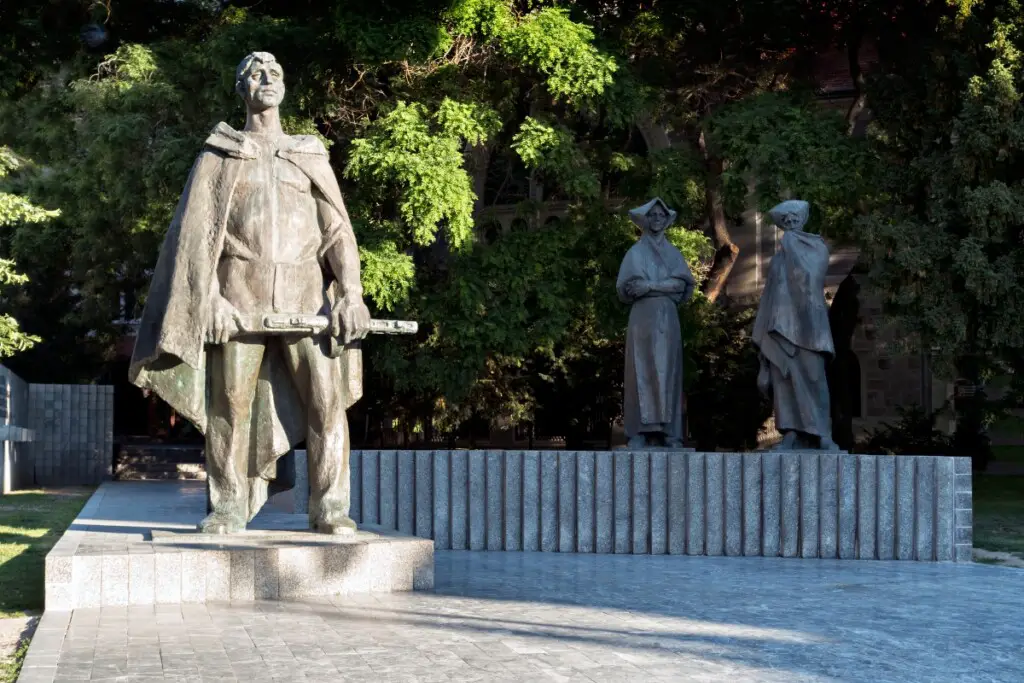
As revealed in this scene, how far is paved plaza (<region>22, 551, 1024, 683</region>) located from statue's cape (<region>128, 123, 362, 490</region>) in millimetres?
1263

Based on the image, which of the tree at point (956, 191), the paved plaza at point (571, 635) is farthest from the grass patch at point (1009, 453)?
the paved plaza at point (571, 635)

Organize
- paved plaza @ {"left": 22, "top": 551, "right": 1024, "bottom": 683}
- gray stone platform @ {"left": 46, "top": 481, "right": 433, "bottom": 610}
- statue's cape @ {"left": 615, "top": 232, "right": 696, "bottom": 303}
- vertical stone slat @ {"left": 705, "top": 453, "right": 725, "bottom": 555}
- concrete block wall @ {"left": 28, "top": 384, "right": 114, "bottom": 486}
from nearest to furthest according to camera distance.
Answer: paved plaza @ {"left": 22, "top": 551, "right": 1024, "bottom": 683}, gray stone platform @ {"left": 46, "top": 481, "right": 433, "bottom": 610}, vertical stone slat @ {"left": 705, "top": 453, "right": 725, "bottom": 555}, statue's cape @ {"left": 615, "top": 232, "right": 696, "bottom": 303}, concrete block wall @ {"left": 28, "top": 384, "right": 114, "bottom": 486}

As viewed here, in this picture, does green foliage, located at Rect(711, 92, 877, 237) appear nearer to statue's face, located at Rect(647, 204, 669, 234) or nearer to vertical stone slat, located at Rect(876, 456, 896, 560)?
statue's face, located at Rect(647, 204, 669, 234)

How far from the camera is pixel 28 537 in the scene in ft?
44.3

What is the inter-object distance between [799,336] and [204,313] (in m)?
6.09

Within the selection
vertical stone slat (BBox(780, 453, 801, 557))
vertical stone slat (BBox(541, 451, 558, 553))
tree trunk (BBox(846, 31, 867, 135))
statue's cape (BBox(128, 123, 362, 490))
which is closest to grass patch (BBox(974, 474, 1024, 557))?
vertical stone slat (BBox(780, 453, 801, 557))

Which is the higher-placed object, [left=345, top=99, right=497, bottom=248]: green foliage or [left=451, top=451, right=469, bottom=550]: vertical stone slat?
[left=345, top=99, right=497, bottom=248]: green foliage

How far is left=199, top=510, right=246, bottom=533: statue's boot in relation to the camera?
27.6ft

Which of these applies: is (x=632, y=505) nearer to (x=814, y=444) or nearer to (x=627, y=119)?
(x=814, y=444)

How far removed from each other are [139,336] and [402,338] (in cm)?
1404

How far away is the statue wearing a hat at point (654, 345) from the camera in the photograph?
44.1 ft

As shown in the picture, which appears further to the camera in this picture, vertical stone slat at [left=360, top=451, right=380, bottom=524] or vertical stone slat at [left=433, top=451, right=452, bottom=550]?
vertical stone slat at [left=360, top=451, right=380, bottom=524]

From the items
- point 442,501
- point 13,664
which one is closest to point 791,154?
point 442,501

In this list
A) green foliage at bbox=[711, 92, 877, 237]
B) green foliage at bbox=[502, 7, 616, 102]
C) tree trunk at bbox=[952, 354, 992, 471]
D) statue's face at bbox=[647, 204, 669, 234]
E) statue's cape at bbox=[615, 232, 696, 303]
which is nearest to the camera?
statue's cape at bbox=[615, 232, 696, 303]
